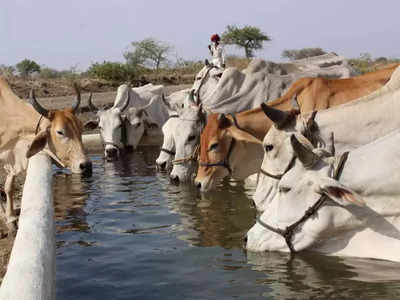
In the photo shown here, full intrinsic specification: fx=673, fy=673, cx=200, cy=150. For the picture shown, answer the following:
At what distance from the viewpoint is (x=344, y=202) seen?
14.1 feet

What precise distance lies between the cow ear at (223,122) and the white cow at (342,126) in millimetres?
1549

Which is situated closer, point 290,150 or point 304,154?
point 304,154

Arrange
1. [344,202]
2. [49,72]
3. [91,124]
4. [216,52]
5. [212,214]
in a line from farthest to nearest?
[49,72] < [216,52] < [91,124] < [212,214] < [344,202]

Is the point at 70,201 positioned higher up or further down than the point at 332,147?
further down

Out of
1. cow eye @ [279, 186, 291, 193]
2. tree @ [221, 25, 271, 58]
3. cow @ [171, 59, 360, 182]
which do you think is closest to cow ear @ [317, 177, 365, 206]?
cow eye @ [279, 186, 291, 193]

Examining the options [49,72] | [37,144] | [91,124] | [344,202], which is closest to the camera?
[344,202]

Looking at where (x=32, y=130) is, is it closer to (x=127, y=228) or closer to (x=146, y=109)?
(x=127, y=228)

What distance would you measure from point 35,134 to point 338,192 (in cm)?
487

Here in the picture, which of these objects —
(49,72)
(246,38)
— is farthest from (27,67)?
(246,38)

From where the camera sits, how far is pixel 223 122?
7762mm

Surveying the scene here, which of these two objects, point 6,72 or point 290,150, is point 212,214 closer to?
point 290,150

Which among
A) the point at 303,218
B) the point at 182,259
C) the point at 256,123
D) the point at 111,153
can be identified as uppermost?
the point at 256,123

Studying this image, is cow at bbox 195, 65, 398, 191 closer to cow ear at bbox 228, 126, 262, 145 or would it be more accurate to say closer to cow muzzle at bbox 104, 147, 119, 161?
cow ear at bbox 228, 126, 262, 145

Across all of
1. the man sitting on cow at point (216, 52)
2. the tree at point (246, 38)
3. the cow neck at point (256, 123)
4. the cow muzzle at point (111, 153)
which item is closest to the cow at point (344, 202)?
the cow neck at point (256, 123)
